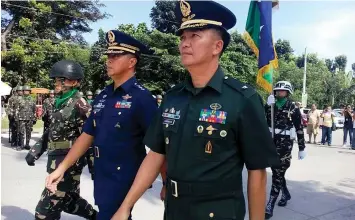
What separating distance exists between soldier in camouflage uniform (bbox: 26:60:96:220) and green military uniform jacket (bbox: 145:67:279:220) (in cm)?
196

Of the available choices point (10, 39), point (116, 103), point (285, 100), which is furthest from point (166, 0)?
point (116, 103)

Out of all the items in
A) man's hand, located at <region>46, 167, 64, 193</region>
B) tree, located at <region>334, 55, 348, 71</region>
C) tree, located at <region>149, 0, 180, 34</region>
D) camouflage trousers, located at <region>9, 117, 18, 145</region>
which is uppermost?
tree, located at <region>334, 55, 348, 71</region>

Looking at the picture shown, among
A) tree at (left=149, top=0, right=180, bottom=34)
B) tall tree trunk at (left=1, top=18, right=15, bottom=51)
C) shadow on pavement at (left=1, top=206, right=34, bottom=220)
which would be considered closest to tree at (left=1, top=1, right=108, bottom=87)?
tall tree trunk at (left=1, top=18, right=15, bottom=51)

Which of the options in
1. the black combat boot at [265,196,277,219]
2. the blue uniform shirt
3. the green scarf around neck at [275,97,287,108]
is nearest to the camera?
the blue uniform shirt

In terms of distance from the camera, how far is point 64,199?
341 cm

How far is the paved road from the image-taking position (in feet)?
15.4

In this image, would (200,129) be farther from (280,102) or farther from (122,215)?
(280,102)

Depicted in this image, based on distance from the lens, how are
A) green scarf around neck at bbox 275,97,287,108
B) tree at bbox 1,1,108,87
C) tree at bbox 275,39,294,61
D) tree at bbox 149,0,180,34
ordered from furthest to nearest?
tree at bbox 275,39,294,61 < tree at bbox 149,0,180,34 < tree at bbox 1,1,108,87 < green scarf around neck at bbox 275,97,287,108

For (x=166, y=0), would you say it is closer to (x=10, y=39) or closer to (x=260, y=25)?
(x=10, y=39)

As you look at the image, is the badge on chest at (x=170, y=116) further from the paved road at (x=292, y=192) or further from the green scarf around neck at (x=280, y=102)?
the green scarf around neck at (x=280, y=102)

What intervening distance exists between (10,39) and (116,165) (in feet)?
95.4

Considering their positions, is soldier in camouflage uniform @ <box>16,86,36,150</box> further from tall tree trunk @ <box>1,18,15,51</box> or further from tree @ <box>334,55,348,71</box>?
tree @ <box>334,55,348,71</box>

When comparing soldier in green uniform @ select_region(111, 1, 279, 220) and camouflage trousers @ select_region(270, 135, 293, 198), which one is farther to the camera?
camouflage trousers @ select_region(270, 135, 293, 198)

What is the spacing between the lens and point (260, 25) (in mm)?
4309
